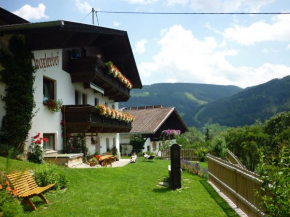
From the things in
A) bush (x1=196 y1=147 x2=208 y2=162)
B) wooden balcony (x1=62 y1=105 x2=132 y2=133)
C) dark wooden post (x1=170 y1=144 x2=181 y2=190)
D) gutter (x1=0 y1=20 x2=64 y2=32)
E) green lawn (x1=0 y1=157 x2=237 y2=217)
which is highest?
gutter (x1=0 y1=20 x2=64 y2=32)

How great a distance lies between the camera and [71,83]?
56.2 feet

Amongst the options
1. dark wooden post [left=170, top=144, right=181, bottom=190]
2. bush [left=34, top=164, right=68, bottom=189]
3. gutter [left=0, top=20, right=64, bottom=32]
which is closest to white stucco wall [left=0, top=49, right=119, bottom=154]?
gutter [left=0, top=20, right=64, bottom=32]

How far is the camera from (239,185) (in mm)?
7773

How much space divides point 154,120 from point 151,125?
1354 mm

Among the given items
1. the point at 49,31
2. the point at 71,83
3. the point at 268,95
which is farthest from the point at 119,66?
the point at 268,95

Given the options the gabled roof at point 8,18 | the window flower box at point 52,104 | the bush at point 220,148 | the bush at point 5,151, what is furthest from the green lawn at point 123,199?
the bush at point 220,148

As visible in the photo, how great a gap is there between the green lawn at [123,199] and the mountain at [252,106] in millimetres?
107657

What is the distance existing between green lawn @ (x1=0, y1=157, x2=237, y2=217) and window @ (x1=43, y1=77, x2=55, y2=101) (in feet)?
14.7

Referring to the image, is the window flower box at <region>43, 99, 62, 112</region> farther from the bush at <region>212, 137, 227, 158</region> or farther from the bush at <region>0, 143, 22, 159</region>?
the bush at <region>212, 137, 227, 158</region>

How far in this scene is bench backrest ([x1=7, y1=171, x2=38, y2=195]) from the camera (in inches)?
286

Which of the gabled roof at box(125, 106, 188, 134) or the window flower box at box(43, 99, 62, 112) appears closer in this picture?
the window flower box at box(43, 99, 62, 112)

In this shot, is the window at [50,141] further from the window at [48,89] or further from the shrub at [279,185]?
the shrub at [279,185]

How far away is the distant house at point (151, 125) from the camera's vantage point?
105ft

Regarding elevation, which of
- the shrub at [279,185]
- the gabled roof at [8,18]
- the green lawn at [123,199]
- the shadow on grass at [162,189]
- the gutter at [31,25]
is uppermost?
the gabled roof at [8,18]
